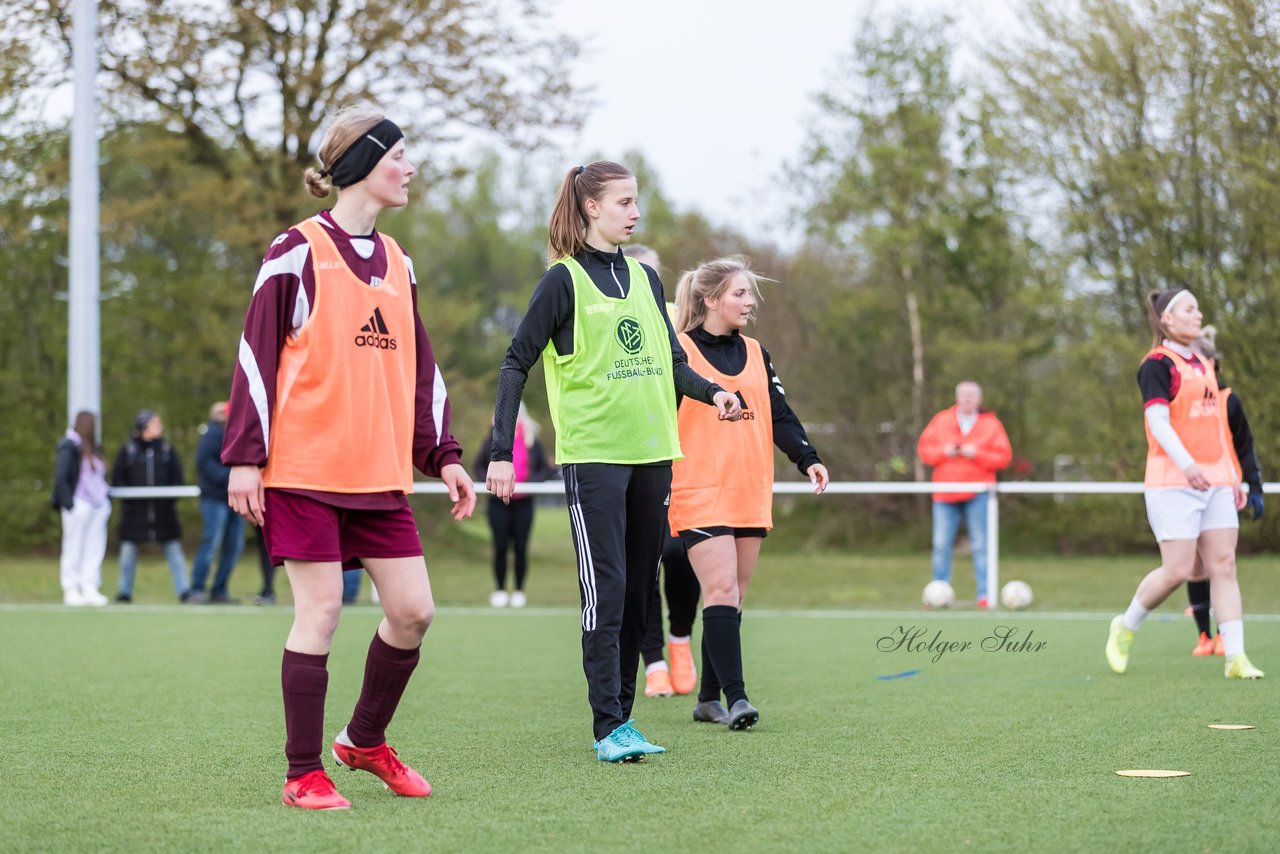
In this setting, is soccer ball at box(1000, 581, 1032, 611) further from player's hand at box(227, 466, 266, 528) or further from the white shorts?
player's hand at box(227, 466, 266, 528)

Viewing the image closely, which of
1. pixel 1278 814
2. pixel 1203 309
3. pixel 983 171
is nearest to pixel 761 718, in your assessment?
pixel 1278 814

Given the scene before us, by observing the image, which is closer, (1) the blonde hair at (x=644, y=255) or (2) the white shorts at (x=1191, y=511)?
(1) the blonde hair at (x=644, y=255)

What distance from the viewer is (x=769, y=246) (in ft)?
81.0

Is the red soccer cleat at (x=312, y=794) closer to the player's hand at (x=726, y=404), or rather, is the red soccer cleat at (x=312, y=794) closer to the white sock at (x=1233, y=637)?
the player's hand at (x=726, y=404)

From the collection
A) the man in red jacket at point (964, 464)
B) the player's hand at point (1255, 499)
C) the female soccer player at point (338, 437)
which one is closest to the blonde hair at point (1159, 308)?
the player's hand at point (1255, 499)

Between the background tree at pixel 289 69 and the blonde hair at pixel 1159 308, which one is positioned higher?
the background tree at pixel 289 69

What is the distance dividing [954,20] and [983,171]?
8.06ft

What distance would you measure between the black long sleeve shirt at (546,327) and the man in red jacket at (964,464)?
8.15 m

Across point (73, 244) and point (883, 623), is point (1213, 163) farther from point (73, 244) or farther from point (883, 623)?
point (73, 244)

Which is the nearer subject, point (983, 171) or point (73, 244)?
point (73, 244)

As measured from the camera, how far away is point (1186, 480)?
286 inches

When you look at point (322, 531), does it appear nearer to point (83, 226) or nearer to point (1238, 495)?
point (1238, 495)

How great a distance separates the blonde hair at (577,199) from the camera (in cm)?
522

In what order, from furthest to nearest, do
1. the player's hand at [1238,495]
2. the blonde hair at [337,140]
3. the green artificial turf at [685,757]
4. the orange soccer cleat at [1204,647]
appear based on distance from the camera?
1. the orange soccer cleat at [1204,647]
2. the player's hand at [1238,495]
3. the blonde hair at [337,140]
4. the green artificial turf at [685,757]
